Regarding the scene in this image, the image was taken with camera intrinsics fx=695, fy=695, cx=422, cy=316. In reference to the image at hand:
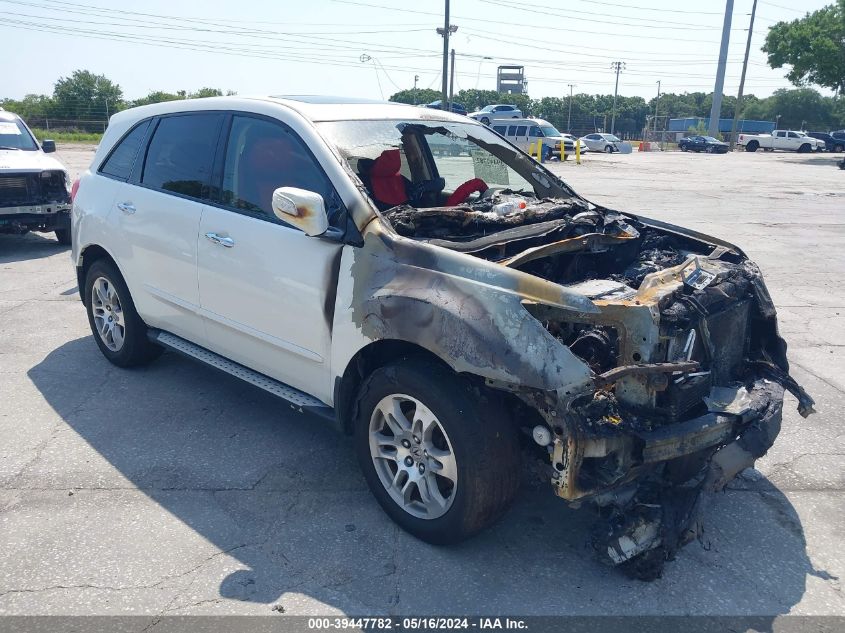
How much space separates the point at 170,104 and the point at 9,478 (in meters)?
2.58

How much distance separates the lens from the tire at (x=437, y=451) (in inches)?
115

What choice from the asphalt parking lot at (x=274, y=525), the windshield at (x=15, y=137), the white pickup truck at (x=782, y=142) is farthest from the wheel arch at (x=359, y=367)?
the white pickup truck at (x=782, y=142)

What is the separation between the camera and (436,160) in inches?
190

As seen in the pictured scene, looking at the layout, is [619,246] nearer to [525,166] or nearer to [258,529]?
[525,166]

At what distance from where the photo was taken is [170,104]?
4.76 metres

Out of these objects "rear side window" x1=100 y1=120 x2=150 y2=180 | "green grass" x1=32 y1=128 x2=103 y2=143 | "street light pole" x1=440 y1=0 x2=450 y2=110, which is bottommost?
"green grass" x1=32 y1=128 x2=103 y2=143

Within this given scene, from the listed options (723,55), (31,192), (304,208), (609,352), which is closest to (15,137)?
(31,192)

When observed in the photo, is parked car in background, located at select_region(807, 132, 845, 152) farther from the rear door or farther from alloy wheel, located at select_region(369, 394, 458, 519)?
alloy wheel, located at select_region(369, 394, 458, 519)

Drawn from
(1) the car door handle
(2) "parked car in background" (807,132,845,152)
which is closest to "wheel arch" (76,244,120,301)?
(1) the car door handle

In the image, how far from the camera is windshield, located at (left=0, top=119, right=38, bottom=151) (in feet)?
34.5

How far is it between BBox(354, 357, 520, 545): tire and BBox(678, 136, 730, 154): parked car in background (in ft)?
171

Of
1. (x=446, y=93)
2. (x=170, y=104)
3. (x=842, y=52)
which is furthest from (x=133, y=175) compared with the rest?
(x=842, y=52)

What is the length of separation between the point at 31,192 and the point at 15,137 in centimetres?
163

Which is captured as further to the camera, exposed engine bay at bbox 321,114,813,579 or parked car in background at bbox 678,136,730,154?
parked car in background at bbox 678,136,730,154
